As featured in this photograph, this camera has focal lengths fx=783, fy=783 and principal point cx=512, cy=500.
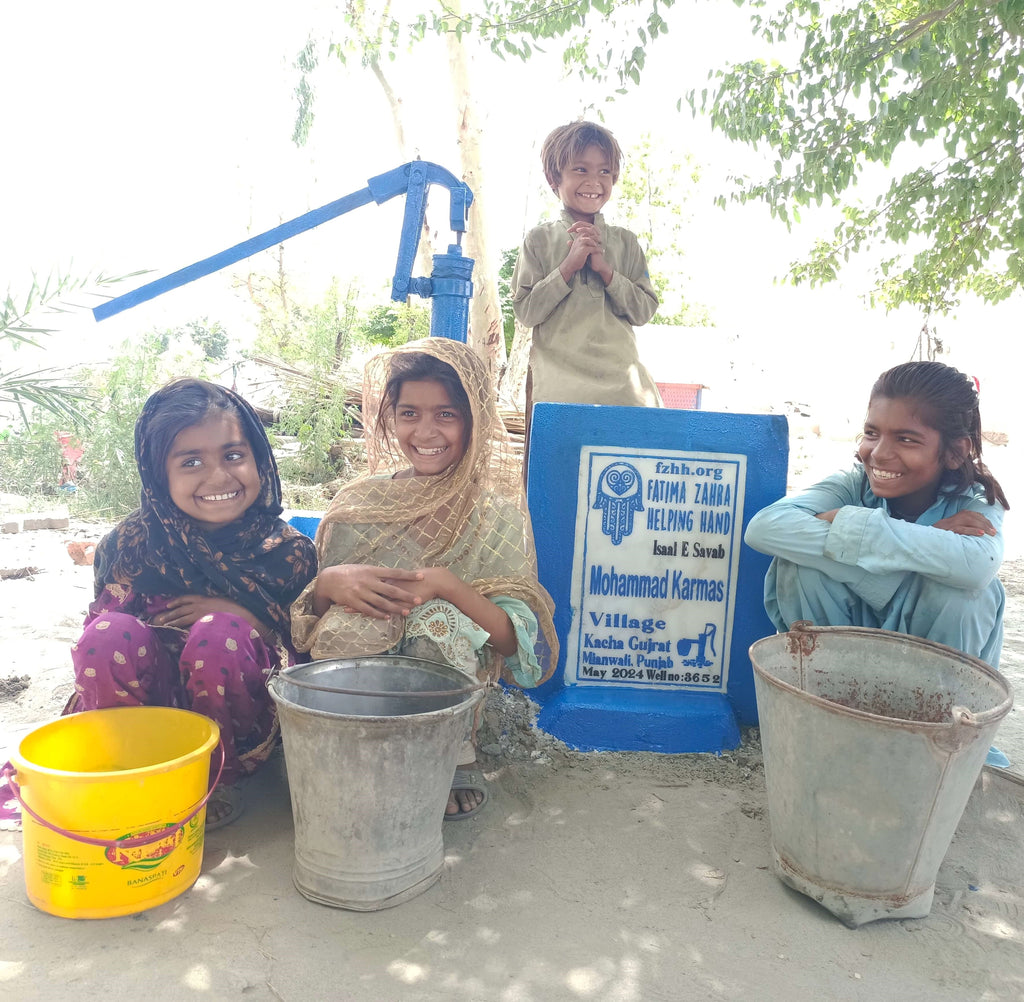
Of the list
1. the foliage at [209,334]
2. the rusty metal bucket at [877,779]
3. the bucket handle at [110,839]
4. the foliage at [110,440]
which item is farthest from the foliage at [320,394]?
the foliage at [209,334]

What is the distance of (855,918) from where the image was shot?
1761mm

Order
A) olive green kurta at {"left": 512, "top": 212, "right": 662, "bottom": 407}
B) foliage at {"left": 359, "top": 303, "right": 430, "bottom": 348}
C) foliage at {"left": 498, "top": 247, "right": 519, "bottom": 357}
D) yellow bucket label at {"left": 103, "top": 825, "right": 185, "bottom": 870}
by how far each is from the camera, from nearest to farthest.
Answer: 1. yellow bucket label at {"left": 103, "top": 825, "right": 185, "bottom": 870}
2. olive green kurta at {"left": 512, "top": 212, "right": 662, "bottom": 407}
3. foliage at {"left": 359, "top": 303, "right": 430, "bottom": 348}
4. foliage at {"left": 498, "top": 247, "right": 519, "bottom": 357}

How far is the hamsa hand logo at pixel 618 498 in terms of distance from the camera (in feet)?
8.88

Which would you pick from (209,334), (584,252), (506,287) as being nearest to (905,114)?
(584,252)

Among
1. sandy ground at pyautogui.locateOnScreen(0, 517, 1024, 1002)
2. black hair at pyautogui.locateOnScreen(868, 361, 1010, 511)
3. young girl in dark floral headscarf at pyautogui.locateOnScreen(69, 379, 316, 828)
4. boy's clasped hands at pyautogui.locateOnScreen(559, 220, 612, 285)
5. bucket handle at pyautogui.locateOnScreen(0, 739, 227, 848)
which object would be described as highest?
boy's clasped hands at pyautogui.locateOnScreen(559, 220, 612, 285)

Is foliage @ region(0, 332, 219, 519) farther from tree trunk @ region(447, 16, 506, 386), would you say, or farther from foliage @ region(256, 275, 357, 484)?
tree trunk @ region(447, 16, 506, 386)

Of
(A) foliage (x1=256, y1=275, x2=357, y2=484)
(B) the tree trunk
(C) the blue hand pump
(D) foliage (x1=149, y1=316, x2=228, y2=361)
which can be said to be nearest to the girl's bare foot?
(C) the blue hand pump

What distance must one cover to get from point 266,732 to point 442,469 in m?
0.91

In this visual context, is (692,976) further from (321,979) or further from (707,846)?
(321,979)

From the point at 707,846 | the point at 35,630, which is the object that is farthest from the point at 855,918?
the point at 35,630

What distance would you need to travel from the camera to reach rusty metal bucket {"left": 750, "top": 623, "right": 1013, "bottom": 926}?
5.40 feet

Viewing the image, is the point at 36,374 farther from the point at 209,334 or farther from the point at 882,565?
the point at 209,334

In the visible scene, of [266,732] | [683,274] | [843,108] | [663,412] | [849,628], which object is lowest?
[266,732]

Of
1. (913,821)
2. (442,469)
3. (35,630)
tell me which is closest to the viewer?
(913,821)
